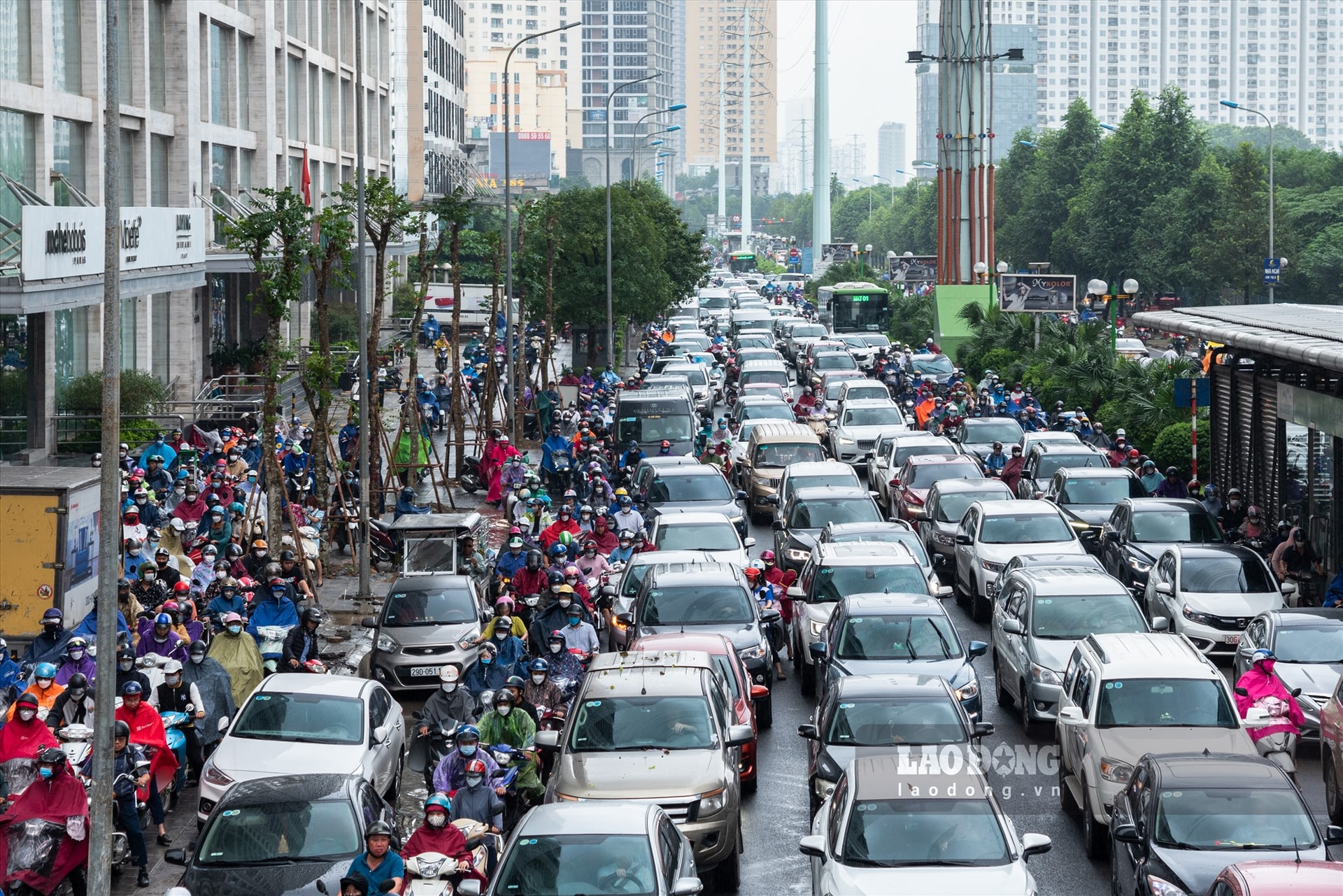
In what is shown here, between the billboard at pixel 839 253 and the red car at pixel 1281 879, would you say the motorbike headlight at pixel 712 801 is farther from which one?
the billboard at pixel 839 253

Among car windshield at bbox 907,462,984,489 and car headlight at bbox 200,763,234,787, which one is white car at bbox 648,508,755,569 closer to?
car windshield at bbox 907,462,984,489

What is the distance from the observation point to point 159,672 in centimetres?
1595

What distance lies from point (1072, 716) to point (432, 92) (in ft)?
308

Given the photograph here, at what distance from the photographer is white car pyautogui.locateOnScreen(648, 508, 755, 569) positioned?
23.8 m

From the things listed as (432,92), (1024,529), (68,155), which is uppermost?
(432,92)

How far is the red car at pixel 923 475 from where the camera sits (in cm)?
2897

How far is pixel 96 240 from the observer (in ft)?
94.5

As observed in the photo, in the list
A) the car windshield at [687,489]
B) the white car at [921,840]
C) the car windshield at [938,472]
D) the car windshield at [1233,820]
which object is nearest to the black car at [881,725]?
the white car at [921,840]

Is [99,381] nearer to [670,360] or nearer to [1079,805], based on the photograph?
[670,360]

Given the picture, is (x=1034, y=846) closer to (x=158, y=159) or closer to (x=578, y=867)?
(x=578, y=867)

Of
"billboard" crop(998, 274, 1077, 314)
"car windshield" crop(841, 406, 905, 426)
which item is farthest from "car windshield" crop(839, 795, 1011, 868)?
"billboard" crop(998, 274, 1077, 314)

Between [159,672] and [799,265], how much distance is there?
493ft

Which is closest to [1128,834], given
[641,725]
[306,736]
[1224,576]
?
[641,725]

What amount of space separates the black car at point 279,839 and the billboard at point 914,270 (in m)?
81.6
